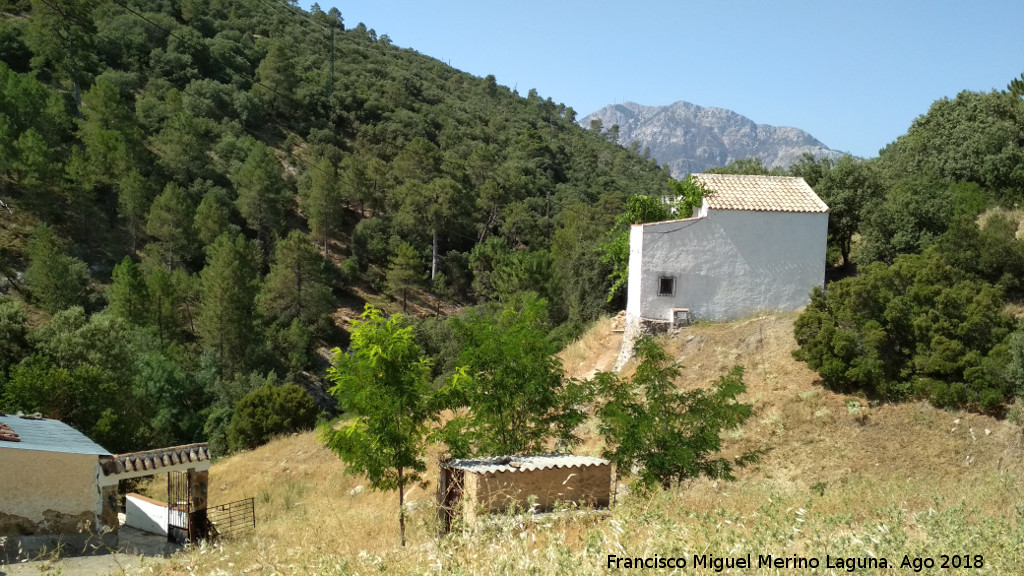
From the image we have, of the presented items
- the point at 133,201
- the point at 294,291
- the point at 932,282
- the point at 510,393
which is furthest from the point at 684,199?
the point at 133,201

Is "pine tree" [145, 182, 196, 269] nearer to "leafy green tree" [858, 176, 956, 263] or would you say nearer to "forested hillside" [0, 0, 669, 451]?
"forested hillside" [0, 0, 669, 451]

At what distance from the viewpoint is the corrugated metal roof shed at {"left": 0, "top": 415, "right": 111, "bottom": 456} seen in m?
12.9

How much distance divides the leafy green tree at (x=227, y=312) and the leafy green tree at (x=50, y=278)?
5.97 m

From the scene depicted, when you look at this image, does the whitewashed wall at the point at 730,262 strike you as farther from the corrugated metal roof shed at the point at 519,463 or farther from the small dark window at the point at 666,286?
the corrugated metal roof shed at the point at 519,463

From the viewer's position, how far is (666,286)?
19672 millimetres

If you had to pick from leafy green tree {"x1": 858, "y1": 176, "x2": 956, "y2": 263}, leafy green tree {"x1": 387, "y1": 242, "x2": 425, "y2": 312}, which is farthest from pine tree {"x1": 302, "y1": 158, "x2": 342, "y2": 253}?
leafy green tree {"x1": 858, "y1": 176, "x2": 956, "y2": 263}

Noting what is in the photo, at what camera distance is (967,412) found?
579 inches

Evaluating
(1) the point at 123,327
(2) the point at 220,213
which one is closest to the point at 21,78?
(2) the point at 220,213

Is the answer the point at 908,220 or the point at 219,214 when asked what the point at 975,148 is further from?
the point at 219,214

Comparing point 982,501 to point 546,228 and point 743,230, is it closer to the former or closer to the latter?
point 743,230

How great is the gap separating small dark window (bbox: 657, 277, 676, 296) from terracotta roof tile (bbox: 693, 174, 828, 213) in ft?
7.35

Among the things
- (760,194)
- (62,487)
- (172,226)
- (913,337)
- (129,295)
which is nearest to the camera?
(62,487)

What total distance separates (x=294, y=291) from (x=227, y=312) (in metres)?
7.12

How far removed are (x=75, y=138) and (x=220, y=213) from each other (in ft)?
36.1
